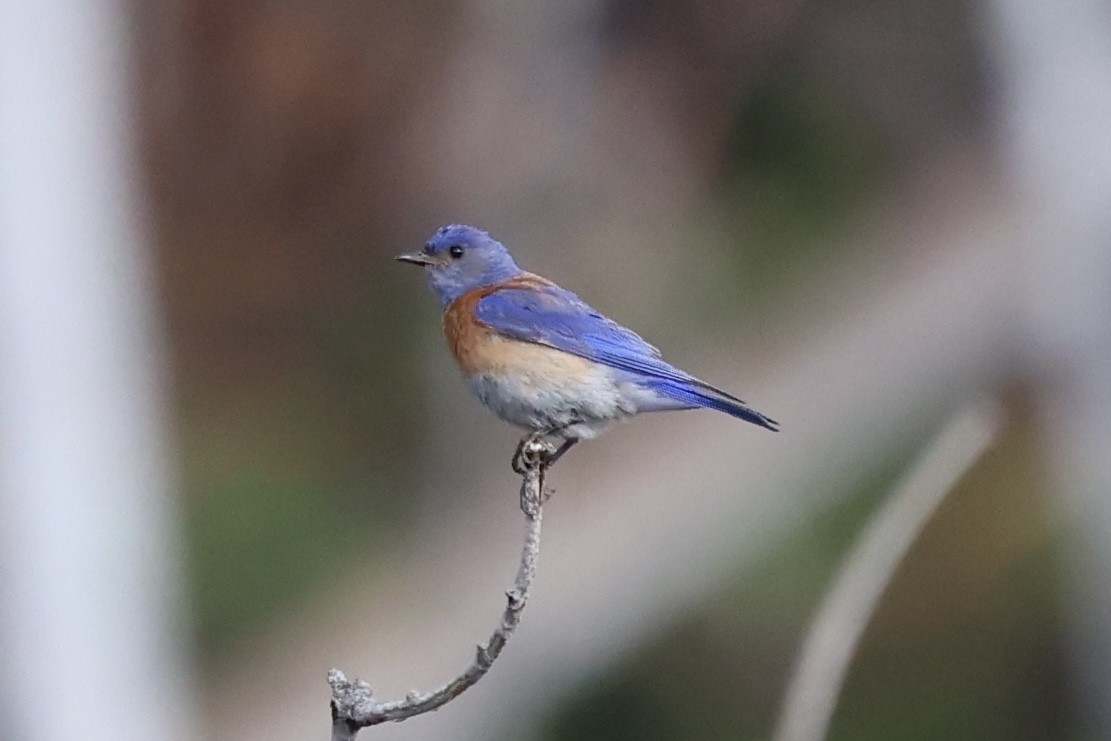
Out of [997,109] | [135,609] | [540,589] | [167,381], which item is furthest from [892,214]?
[135,609]

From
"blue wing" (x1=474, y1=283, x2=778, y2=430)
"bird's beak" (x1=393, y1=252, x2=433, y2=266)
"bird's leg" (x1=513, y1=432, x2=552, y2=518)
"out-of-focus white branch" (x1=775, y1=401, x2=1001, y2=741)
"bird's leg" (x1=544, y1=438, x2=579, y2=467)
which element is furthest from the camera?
"bird's beak" (x1=393, y1=252, x2=433, y2=266)

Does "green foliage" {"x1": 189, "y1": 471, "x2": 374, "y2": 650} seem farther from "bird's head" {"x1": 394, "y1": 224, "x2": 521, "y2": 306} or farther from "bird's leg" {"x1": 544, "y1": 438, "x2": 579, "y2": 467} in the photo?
"bird's leg" {"x1": 544, "y1": 438, "x2": 579, "y2": 467}

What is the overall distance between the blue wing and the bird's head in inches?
6.5

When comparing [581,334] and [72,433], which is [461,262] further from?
[72,433]

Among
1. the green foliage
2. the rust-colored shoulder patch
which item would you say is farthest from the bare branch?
the green foliage

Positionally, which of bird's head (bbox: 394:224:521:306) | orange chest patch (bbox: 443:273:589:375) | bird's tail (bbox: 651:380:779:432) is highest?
bird's head (bbox: 394:224:521:306)

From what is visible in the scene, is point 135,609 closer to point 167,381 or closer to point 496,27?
point 167,381

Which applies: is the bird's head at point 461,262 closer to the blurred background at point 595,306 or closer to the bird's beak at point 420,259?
the bird's beak at point 420,259

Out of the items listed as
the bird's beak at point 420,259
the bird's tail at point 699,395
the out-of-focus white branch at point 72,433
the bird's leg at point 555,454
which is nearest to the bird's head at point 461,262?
the bird's beak at point 420,259

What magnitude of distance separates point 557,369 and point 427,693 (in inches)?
53.4

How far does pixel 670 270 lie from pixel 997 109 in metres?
1.82

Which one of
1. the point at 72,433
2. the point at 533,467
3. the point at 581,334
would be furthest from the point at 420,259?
the point at 72,433

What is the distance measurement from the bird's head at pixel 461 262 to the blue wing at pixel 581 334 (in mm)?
166

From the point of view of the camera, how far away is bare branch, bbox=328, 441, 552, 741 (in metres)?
1.67
